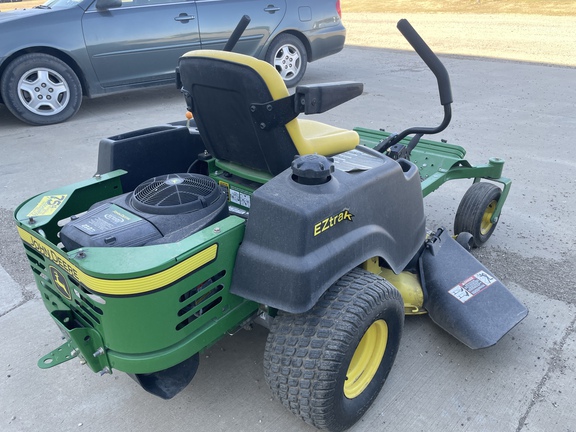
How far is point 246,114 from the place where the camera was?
2.02 meters

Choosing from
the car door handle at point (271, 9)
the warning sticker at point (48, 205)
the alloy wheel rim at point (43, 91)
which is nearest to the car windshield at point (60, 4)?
the alloy wheel rim at point (43, 91)

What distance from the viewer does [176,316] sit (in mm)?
1666

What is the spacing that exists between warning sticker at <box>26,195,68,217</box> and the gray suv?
153 inches

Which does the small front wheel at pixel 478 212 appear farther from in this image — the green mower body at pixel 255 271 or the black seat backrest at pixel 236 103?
the black seat backrest at pixel 236 103

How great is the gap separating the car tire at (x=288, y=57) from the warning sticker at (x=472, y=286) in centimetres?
492

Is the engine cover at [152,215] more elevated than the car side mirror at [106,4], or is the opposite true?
the car side mirror at [106,4]

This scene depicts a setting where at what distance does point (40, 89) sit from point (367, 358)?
491 cm

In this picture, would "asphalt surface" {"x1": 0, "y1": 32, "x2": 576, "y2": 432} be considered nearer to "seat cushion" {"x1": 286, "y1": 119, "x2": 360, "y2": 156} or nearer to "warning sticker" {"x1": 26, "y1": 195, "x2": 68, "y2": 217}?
"warning sticker" {"x1": 26, "y1": 195, "x2": 68, "y2": 217}

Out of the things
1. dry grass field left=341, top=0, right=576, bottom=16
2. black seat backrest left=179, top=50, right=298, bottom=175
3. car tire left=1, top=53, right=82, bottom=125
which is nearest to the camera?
black seat backrest left=179, top=50, right=298, bottom=175

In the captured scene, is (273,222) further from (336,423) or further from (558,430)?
(558,430)

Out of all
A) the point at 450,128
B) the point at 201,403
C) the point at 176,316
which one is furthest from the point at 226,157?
the point at 450,128

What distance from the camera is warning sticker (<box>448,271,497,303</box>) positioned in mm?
2373

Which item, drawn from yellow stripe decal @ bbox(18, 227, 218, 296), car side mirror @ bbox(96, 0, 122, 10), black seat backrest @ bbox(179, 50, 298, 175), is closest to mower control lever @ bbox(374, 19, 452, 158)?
black seat backrest @ bbox(179, 50, 298, 175)

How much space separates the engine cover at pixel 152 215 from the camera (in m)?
1.83
